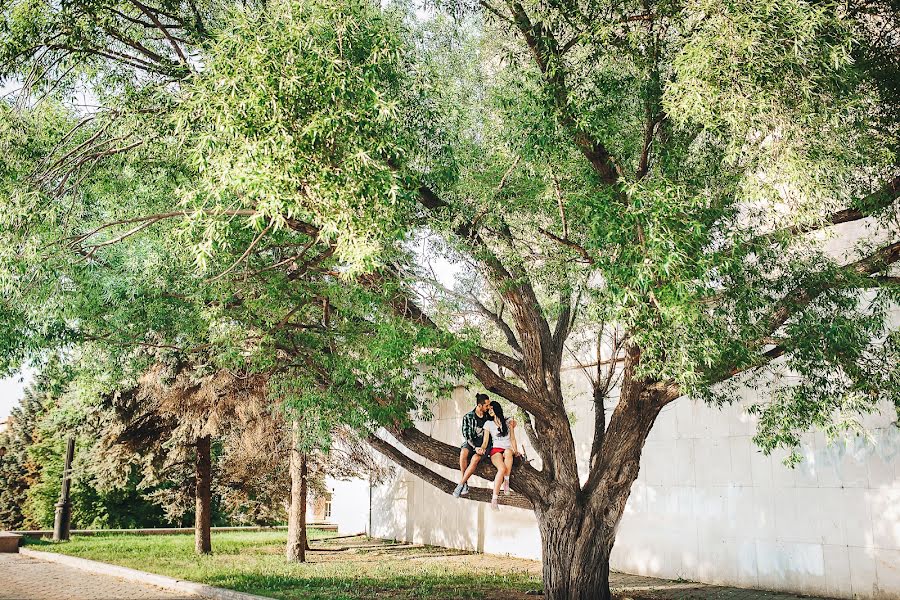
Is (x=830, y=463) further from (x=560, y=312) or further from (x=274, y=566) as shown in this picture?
(x=274, y=566)

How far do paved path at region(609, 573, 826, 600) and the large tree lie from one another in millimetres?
2010

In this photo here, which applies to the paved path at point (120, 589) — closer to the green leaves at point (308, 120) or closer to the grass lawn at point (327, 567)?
the grass lawn at point (327, 567)

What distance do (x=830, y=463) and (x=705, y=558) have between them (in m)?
2.94

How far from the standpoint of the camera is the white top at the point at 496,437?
31.4ft

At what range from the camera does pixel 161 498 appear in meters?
18.5

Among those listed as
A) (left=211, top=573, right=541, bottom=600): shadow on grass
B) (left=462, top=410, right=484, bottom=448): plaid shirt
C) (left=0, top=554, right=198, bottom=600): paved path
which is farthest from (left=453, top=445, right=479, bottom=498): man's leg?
(left=0, top=554, right=198, bottom=600): paved path

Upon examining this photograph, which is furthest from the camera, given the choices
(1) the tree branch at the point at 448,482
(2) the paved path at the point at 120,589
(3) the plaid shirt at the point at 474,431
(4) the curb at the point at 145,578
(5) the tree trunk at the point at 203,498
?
(5) the tree trunk at the point at 203,498

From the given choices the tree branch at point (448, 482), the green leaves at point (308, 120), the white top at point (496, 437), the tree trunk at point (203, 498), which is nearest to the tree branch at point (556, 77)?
the green leaves at point (308, 120)

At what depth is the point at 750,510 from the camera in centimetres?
1168

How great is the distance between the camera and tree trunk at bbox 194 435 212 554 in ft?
53.7

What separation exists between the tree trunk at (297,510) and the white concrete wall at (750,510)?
4.98 meters

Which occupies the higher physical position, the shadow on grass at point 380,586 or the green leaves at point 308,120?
the green leaves at point 308,120

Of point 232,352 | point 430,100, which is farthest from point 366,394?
point 430,100

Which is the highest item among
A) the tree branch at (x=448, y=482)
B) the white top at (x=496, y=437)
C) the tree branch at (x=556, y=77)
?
the tree branch at (x=556, y=77)
